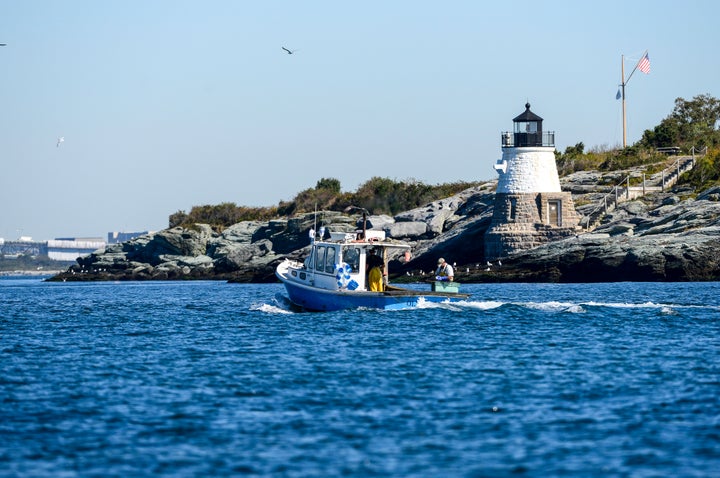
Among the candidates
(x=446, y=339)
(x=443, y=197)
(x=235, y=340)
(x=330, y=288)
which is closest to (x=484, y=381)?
(x=446, y=339)

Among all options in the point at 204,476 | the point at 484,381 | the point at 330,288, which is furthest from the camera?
the point at 330,288

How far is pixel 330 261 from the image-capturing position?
38344mm

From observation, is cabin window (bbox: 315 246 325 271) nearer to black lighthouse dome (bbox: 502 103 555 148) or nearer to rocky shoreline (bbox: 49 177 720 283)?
rocky shoreline (bbox: 49 177 720 283)

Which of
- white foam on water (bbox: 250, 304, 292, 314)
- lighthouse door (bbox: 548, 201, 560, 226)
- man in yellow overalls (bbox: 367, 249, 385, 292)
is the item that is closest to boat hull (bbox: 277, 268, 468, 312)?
man in yellow overalls (bbox: 367, 249, 385, 292)

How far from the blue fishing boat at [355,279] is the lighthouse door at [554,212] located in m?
36.7

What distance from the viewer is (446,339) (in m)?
30.5

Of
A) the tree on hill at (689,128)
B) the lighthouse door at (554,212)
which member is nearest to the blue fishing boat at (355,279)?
the lighthouse door at (554,212)

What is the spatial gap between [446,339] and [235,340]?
20.3ft

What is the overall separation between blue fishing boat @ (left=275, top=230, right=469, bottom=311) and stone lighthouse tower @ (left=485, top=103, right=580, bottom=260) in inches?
1382

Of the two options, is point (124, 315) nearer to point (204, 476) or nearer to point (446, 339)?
point (446, 339)

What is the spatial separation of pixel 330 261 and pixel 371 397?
18074mm

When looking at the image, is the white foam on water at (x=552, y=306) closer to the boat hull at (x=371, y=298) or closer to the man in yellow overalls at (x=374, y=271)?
the boat hull at (x=371, y=298)

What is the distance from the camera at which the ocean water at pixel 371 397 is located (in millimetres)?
15406

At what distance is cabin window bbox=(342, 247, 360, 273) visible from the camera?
38.1 m
